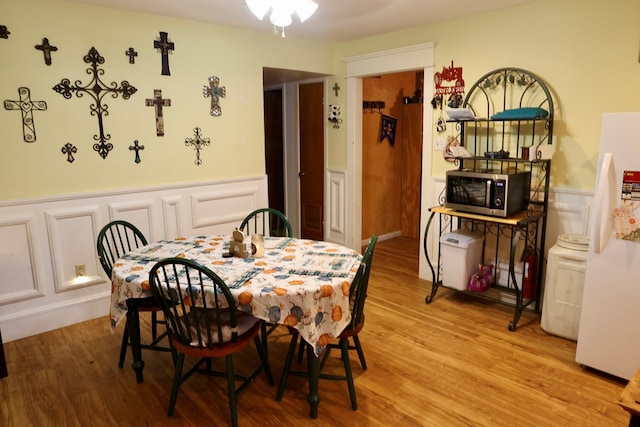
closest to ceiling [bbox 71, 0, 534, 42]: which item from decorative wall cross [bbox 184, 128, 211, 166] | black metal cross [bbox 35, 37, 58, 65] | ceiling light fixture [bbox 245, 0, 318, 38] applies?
black metal cross [bbox 35, 37, 58, 65]

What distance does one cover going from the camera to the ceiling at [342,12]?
3.13 meters

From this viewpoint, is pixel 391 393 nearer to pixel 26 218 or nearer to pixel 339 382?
pixel 339 382

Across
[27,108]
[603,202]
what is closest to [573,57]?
[603,202]

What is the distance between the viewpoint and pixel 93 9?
3.14 m

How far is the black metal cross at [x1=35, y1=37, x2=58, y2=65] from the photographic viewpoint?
117 inches

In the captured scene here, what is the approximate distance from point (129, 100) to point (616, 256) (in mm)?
3413

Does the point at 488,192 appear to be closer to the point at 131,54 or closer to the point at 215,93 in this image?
the point at 215,93

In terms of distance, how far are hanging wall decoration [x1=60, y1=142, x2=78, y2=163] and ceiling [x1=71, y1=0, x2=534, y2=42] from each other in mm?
999

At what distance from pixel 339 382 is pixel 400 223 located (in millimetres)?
3554

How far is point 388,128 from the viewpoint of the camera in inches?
214

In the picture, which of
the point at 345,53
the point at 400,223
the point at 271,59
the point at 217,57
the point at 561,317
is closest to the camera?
the point at 561,317

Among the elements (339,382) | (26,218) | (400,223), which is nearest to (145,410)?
(339,382)

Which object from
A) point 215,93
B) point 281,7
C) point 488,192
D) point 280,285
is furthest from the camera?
point 215,93

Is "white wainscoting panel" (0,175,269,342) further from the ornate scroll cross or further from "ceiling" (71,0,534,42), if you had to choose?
the ornate scroll cross
